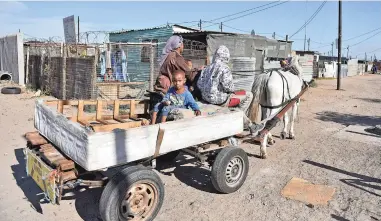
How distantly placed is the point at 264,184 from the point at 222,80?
1778mm

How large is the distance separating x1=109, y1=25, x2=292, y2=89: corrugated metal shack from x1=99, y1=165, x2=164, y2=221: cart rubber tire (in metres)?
8.51

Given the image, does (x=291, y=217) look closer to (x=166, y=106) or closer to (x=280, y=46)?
(x=166, y=106)

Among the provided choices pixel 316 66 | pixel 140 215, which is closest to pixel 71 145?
pixel 140 215

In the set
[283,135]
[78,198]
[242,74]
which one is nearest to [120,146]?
[78,198]

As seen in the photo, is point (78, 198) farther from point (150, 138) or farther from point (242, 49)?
point (242, 49)

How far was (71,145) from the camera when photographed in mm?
3221

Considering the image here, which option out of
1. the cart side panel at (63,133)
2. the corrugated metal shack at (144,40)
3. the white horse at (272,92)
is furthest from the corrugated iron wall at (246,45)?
the cart side panel at (63,133)

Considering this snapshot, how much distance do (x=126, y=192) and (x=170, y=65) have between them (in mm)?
2608

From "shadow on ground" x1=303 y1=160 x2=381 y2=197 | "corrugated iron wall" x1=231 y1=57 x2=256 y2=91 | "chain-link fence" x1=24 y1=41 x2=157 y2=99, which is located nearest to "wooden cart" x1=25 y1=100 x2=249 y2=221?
"shadow on ground" x1=303 y1=160 x2=381 y2=197

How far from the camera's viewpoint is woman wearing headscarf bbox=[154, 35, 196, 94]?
521cm

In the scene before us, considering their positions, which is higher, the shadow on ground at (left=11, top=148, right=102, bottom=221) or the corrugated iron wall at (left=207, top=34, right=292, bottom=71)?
the corrugated iron wall at (left=207, top=34, right=292, bottom=71)

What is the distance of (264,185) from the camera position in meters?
4.82

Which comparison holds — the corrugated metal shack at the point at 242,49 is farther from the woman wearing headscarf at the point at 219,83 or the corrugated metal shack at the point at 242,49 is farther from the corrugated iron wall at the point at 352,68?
the corrugated iron wall at the point at 352,68

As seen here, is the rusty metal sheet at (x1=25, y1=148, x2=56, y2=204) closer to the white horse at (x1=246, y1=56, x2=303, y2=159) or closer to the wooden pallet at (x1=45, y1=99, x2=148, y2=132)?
the wooden pallet at (x1=45, y1=99, x2=148, y2=132)
